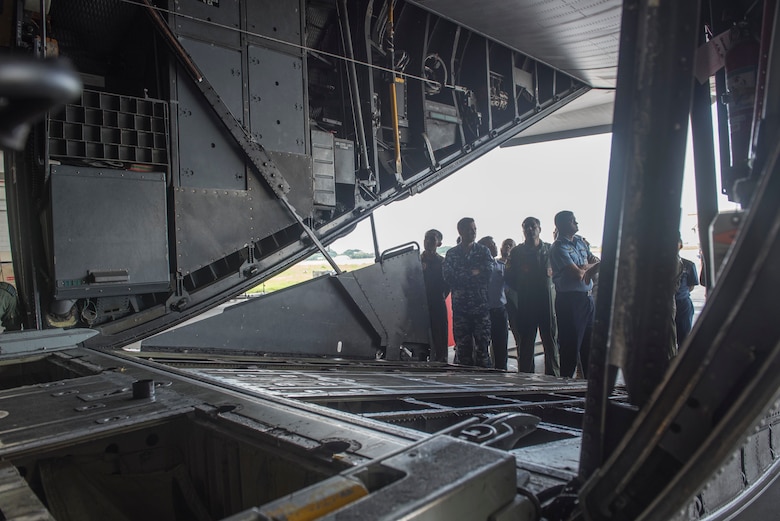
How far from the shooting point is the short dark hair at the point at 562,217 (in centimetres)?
507

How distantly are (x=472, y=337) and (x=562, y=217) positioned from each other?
1.51 m

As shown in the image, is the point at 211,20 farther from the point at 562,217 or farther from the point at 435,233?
the point at 562,217

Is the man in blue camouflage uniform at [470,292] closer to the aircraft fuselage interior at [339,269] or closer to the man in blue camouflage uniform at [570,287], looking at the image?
the aircraft fuselage interior at [339,269]

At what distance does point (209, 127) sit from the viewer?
15.5ft

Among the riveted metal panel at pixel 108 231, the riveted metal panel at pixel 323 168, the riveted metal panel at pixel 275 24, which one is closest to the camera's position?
the riveted metal panel at pixel 108 231

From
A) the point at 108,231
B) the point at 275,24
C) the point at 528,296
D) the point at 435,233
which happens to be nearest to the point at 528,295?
the point at 528,296

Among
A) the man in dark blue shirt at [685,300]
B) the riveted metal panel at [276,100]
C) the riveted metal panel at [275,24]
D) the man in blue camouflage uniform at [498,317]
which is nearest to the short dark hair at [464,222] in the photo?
the man in blue camouflage uniform at [498,317]

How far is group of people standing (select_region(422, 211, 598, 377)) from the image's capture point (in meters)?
5.09

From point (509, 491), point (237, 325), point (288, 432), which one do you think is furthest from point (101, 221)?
point (509, 491)

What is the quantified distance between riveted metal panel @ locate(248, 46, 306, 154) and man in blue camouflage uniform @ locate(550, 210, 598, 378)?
2589 mm

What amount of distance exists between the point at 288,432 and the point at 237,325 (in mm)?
3253

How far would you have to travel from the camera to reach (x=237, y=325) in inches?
180

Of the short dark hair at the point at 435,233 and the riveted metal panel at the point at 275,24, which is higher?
the riveted metal panel at the point at 275,24

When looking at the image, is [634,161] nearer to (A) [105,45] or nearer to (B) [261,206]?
(B) [261,206]
